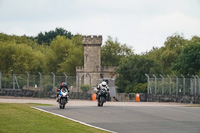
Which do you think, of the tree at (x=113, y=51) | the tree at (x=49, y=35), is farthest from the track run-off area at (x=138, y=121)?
the tree at (x=49, y=35)

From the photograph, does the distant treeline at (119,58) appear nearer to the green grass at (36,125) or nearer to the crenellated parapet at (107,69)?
the crenellated parapet at (107,69)

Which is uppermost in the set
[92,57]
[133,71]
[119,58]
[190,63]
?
[119,58]

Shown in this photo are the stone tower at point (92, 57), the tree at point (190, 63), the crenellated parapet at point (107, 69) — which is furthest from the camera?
the crenellated parapet at point (107, 69)

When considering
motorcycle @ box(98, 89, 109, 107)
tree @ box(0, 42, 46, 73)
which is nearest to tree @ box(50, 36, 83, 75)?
tree @ box(0, 42, 46, 73)

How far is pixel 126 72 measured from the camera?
94.2m

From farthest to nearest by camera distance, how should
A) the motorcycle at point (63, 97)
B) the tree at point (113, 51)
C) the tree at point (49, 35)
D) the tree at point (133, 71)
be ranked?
1. the tree at point (49, 35)
2. the tree at point (113, 51)
3. the tree at point (133, 71)
4. the motorcycle at point (63, 97)

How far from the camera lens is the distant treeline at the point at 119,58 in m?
83.4

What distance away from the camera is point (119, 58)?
13412 centimetres

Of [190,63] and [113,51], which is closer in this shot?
[190,63]

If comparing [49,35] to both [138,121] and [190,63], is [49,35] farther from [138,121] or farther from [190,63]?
[138,121]

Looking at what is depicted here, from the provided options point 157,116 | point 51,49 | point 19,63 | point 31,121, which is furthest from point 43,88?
point 51,49

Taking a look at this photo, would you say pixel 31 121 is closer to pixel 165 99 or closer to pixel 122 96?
pixel 165 99

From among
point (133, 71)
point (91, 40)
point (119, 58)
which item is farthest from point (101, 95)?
point (119, 58)

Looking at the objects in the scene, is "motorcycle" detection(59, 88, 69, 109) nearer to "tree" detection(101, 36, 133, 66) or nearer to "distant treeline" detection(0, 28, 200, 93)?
"distant treeline" detection(0, 28, 200, 93)
